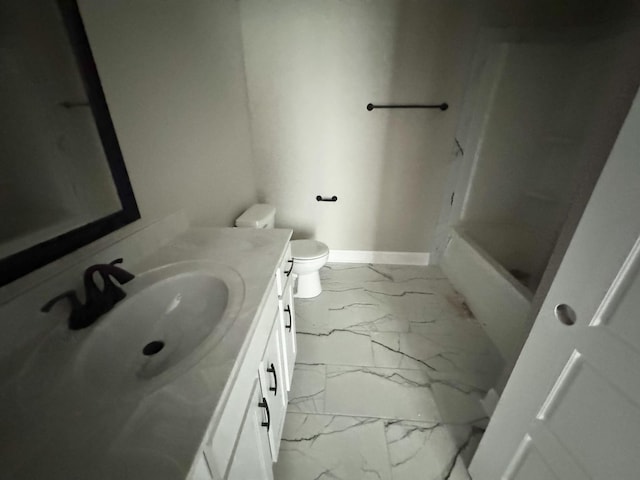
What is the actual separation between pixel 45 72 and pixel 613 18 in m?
2.90

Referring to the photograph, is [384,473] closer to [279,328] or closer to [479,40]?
[279,328]

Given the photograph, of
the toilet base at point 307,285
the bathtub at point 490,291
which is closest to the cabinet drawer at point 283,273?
the toilet base at point 307,285

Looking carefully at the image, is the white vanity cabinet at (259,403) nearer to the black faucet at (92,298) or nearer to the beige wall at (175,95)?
the black faucet at (92,298)

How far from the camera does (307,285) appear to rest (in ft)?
6.66

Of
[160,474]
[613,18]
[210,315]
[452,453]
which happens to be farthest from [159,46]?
[613,18]

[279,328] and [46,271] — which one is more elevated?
[46,271]

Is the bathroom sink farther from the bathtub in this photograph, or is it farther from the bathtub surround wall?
the bathtub surround wall

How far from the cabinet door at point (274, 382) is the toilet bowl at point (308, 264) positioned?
0.81 m

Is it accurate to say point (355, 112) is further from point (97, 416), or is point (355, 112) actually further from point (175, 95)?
point (97, 416)

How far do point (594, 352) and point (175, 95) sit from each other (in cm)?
169

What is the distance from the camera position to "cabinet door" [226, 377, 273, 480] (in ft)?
2.08

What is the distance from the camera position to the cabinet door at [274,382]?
2.72 ft

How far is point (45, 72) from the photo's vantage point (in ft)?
2.16

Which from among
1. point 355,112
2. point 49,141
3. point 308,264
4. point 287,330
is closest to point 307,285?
point 308,264
